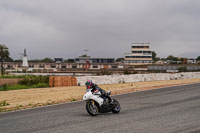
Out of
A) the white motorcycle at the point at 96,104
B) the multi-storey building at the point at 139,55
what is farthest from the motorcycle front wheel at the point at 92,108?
the multi-storey building at the point at 139,55

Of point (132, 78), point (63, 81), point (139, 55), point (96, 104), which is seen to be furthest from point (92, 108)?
point (139, 55)

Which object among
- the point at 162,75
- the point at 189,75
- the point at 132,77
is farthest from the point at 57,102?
the point at 189,75

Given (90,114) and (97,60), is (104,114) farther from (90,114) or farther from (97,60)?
(97,60)

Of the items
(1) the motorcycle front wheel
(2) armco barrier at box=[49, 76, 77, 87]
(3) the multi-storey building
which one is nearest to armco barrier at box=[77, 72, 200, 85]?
(2) armco barrier at box=[49, 76, 77, 87]

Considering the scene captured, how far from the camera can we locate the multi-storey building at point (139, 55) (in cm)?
13062

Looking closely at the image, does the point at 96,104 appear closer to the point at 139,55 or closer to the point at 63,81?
the point at 63,81

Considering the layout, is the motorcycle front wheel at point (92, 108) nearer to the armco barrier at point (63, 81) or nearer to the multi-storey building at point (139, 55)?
the armco barrier at point (63, 81)

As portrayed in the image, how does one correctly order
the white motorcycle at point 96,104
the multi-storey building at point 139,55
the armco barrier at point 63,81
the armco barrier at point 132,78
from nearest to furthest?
the white motorcycle at point 96,104 → the armco barrier at point 63,81 → the armco barrier at point 132,78 → the multi-storey building at point 139,55

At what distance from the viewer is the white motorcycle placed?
12.3 meters

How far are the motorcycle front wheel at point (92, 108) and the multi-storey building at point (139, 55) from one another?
11872 centimetres

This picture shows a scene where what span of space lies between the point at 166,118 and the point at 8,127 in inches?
218

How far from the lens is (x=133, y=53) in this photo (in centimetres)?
13188

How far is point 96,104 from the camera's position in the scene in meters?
12.6

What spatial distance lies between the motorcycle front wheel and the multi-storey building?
119 metres
